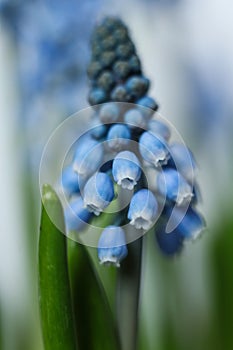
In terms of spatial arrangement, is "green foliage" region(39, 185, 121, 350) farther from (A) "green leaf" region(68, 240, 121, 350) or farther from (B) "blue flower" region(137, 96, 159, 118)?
(B) "blue flower" region(137, 96, 159, 118)

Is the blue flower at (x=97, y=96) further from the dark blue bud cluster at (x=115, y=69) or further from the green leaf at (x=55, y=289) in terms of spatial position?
the green leaf at (x=55, y=289)

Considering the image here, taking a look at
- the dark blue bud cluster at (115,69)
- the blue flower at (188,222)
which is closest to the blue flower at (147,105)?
the dark blue bud cluster at (115,69)

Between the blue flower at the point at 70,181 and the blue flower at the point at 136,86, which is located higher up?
the blue flower at the point at 136,86

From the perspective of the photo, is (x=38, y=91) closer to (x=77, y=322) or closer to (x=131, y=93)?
(x=131, y=93)

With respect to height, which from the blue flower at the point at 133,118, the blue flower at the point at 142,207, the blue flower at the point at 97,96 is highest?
the blue flower at the point at 97,96

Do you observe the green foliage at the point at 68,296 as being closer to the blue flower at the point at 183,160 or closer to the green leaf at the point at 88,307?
the green leaf at the point at 88,307

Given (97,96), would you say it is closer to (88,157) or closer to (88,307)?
(88,157)

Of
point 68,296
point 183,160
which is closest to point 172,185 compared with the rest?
point 183,160

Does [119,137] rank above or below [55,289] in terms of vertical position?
above
